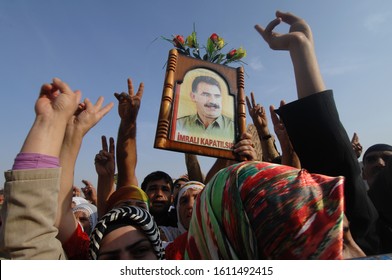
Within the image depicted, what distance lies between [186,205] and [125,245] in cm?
146

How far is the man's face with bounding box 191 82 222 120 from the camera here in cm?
257

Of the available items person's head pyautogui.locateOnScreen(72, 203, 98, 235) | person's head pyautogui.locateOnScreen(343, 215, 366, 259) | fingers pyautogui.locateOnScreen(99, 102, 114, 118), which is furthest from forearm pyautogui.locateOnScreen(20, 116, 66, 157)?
person's head pyautogui.locateOnScreen(72, 203, 98, 235)

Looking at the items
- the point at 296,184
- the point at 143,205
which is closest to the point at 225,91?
A: the point at 143,205

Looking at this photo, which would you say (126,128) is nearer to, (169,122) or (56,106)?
(169,122)

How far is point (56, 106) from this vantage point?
1222 millimetres

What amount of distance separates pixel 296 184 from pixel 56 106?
3.30ft

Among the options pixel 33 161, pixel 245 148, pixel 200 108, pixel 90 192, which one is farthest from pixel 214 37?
pixel 90 192

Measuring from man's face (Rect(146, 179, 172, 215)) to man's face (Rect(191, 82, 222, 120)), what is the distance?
1432 millimetres

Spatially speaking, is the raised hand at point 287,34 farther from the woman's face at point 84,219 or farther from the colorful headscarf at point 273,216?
the woman's face at point 84,219

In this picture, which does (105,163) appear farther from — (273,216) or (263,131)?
(273,216)

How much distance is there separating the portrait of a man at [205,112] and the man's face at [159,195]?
1.35 m

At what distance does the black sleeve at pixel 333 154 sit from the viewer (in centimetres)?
115

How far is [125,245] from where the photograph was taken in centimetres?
153

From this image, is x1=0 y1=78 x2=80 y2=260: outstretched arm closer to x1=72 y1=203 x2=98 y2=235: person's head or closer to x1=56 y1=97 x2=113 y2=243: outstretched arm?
x1=56 y1=97 x2=113 y2=243: outstretched arm
